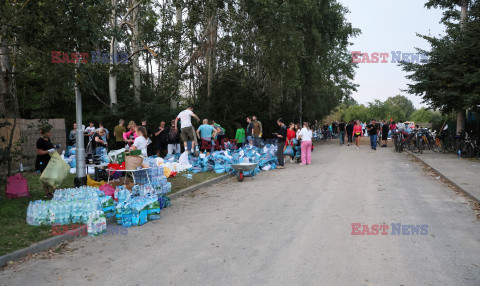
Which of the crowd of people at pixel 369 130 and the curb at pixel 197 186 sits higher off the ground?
the crowd of people at pixel 369 130

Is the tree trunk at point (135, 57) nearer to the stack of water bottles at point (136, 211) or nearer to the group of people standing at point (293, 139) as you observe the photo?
the group of people standing at point (293, 139)

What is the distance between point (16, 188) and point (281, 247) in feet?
20.1

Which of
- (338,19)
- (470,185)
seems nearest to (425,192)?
(470,185)

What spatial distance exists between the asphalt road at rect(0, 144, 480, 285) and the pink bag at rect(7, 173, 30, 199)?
3127 millimetres

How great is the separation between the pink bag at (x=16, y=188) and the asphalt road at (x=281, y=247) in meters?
3.13

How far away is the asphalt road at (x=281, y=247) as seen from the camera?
13.7ft

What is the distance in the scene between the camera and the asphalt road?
13.7 feet

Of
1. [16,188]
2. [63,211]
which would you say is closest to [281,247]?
[63,211]

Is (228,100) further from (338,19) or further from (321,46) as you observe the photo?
(338,19)

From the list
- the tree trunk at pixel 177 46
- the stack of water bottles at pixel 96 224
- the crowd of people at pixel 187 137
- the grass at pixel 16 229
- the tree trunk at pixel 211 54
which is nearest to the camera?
the grass at pixel 16 229

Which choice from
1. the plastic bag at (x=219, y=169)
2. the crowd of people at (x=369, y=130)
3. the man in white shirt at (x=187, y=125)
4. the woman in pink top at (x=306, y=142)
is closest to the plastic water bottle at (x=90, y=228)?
the plastic bag at (x=219, y=169)

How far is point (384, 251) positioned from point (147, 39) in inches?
658

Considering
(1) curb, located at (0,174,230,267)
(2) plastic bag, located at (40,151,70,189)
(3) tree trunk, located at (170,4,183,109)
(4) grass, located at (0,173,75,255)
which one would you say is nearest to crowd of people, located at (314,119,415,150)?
(3) tree trunk, located at (170,4,183,109)

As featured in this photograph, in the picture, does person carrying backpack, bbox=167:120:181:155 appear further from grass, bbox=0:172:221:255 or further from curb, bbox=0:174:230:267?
curb, bbox=0:174:230:267
